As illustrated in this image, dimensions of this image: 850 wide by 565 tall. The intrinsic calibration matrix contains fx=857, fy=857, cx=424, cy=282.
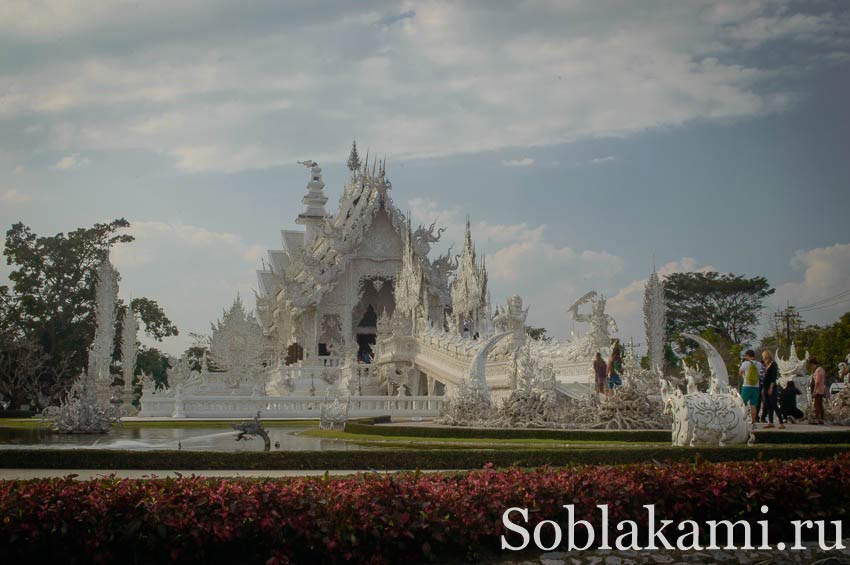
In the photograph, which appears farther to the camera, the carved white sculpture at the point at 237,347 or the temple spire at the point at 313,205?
the temple spire at the point at 313,205

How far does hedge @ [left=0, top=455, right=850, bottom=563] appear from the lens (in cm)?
596

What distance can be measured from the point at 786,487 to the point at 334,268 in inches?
1246

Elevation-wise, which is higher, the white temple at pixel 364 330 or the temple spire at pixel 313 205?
the temple spire at pixel 313 205

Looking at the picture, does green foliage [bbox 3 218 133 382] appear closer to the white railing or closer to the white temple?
the white temple

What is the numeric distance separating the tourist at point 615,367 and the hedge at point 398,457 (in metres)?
6.69

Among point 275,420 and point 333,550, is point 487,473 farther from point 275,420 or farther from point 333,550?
point 275,420

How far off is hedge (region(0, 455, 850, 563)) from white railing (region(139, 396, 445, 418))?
1630 centimetres

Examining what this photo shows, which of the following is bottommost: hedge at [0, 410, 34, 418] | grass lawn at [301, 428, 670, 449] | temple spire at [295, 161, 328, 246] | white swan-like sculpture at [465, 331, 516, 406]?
hedge at [0, 410, 34, 418]

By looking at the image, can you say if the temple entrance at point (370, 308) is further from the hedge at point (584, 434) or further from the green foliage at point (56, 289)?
the hedge at point (584, 434)

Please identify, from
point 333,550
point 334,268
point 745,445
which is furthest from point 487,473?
point 334,268

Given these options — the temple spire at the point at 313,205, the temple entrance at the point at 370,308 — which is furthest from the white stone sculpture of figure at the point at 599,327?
the temple spire at the point at 313,205

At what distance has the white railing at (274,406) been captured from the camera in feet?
76.4

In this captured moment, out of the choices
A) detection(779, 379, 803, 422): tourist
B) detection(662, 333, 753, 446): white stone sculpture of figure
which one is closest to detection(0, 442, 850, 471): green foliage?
detection(662, 333, 753, 446): white stone sculpture of figure

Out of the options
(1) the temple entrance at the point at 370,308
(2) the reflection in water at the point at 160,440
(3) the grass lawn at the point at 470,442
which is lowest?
(2) the reflection in water at the point at 160,440
